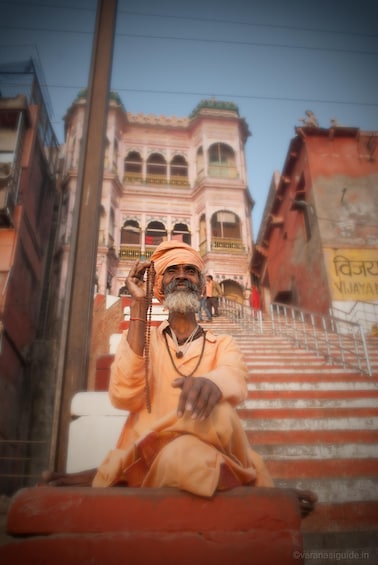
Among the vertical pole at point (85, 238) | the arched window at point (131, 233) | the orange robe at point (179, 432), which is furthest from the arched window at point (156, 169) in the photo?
the orange robe at point (179, 432)

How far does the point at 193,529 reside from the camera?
1.03 meters

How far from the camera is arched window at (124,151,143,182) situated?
2136 cm

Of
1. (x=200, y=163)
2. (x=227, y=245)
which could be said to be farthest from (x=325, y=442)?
(x=200, y=163)

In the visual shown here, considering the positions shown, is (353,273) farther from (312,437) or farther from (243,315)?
(312,437)

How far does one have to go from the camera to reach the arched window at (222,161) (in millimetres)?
21172

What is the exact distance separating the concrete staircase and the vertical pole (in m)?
1.88

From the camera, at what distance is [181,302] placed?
1966mm

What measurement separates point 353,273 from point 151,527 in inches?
441

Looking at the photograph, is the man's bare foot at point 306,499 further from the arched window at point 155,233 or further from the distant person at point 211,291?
the arched window at point 155,233

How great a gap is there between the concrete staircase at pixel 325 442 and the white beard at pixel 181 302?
1.71m

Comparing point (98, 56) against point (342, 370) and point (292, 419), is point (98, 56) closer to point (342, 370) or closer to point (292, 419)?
point (292, 419)

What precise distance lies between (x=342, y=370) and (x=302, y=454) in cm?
249

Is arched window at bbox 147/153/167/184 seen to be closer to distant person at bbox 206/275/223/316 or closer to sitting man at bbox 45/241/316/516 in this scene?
distant person at bbox 206/275/223/316

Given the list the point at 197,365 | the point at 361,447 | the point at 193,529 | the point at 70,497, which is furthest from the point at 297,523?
the point at 361,447
